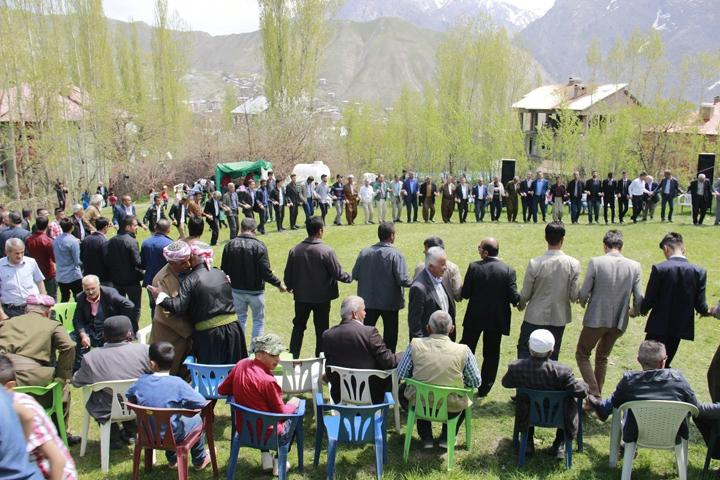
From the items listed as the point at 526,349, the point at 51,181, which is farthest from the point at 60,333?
the point at 51,181

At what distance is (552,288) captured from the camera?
5891 millimetres

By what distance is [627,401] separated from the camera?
4480 mm

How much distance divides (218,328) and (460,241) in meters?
9.46

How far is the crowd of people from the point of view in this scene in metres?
4.50

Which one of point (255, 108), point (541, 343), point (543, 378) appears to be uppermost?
point (255, 108)

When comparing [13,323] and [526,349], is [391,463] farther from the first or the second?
[13,323]

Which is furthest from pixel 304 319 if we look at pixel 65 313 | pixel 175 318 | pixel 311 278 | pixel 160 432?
pixel 65 313

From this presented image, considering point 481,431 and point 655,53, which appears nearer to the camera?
point 481,431

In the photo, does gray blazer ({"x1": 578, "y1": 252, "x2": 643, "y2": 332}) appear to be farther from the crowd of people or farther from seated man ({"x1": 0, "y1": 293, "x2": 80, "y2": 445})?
seated man ({"x1": 0, "y1": 293, "x2": 80, "y2": 445})

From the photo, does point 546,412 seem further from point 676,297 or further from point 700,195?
point 700,195

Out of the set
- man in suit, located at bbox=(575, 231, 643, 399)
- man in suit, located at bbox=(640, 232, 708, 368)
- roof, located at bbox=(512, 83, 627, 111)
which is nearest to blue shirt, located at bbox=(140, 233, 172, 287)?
man in suit, located at bbox=(575, 231, 643, 399)

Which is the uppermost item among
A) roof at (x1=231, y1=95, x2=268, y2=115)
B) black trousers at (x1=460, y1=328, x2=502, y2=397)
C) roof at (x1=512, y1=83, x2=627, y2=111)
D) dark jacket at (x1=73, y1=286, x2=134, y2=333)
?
roof at (x1=512, y1=83, x2=627, y2=111)

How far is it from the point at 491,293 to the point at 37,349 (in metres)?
4.40

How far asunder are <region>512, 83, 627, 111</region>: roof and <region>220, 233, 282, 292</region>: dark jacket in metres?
43.5
